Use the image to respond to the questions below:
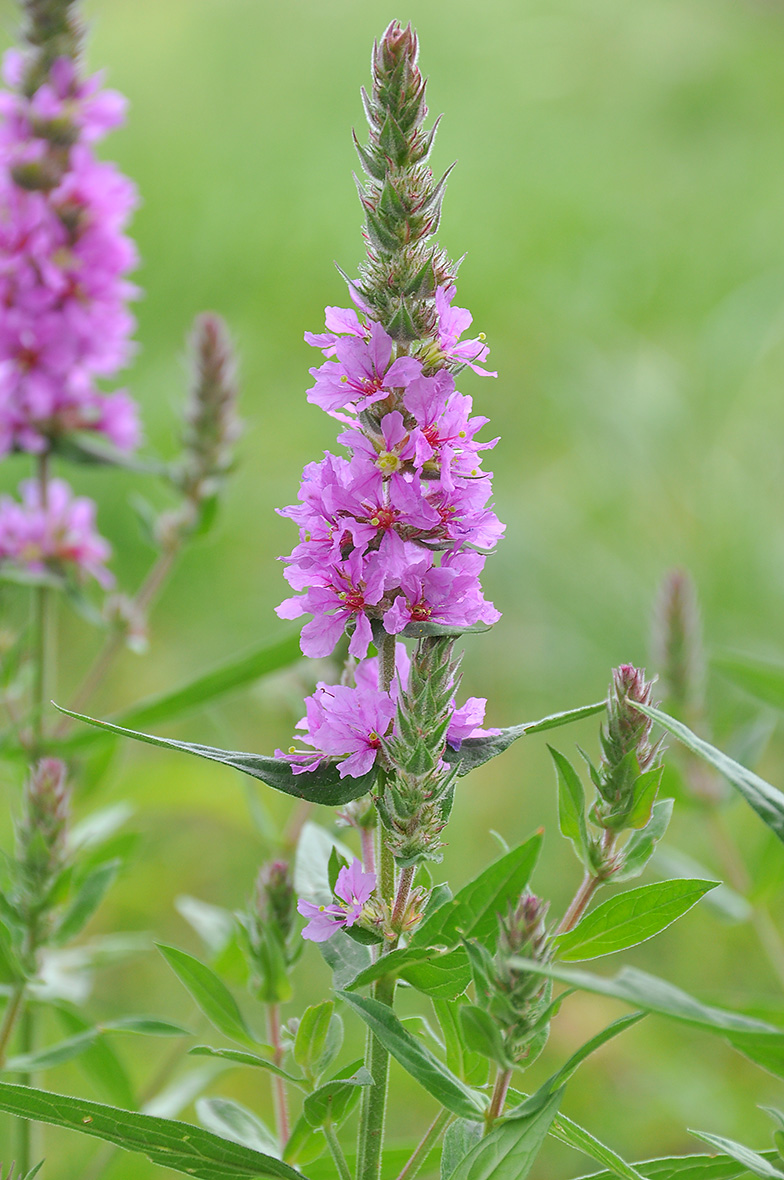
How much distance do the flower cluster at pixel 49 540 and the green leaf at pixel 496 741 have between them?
1224mm

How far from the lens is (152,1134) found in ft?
2.97

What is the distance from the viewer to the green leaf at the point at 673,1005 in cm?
69

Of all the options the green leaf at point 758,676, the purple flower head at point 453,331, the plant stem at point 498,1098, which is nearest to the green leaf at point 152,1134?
the plant stem at point 498,1098

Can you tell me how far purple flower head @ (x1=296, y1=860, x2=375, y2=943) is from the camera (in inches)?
36.0

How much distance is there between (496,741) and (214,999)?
40 centimetres

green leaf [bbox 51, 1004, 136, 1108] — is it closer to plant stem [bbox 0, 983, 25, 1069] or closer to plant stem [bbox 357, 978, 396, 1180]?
plant stem [bbox 0, 983, 25, 1069]

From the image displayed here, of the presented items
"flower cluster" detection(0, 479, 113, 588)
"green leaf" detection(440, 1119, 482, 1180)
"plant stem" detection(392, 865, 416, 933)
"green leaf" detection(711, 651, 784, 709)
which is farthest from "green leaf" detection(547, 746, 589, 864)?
"flower cluster" detection(0, 479, 113, 588)

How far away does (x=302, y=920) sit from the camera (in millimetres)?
1332

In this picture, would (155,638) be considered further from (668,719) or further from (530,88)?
(530,88)

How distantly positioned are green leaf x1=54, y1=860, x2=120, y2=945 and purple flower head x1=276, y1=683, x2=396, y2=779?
679mm

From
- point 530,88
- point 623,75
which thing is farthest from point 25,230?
point 623,75

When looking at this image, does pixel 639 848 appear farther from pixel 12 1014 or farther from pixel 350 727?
pixel 12 1014

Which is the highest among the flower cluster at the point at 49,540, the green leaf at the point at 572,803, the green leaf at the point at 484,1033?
the flower cluster at the point at 49,540

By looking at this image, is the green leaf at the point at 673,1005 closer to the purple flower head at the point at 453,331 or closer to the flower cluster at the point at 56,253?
the purple flower head at the point at 453,331
